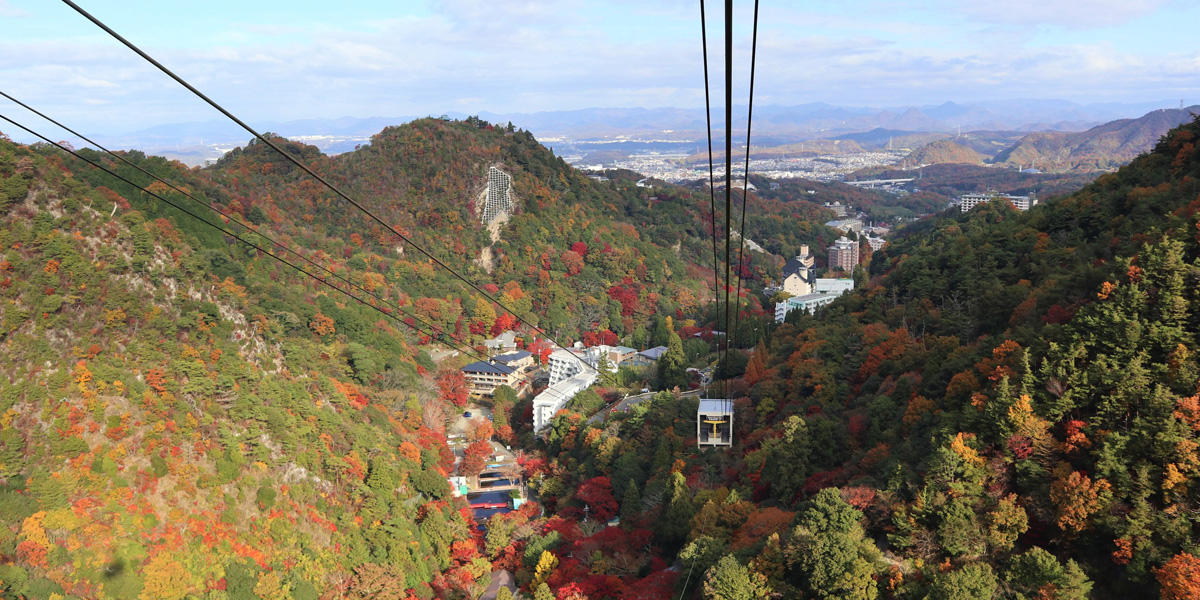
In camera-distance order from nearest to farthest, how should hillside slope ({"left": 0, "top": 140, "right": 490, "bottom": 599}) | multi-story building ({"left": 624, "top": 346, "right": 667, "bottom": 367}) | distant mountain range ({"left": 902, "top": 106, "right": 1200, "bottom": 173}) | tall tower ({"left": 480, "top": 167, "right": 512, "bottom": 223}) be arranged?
hillside slope ({"left": 0, "top": 140, "right": 490, "bottom": 599})
multi-story building ({"left": 624, "top": 346, "right": 667, "bottom": 367})
tall tower ({"left": 480, "top": 167, "right": 512, "bottom": 223})
distant mountain range ({"left": 902, "top": 106, "right": 1200, "bottom": 173})

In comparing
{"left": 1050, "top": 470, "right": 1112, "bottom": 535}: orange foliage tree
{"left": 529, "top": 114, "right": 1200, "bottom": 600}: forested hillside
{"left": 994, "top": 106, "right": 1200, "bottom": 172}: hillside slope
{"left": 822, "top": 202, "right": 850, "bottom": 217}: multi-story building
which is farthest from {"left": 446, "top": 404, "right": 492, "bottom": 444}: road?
{"left": 994, "top": 106, "right": 1200, "bottom": 172}: hillside slope

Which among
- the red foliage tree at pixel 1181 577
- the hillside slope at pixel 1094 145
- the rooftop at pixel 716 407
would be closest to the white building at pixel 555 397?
the rooftop at pixel 716 407

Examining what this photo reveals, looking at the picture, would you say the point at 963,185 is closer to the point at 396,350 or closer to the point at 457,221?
the point at 457,221

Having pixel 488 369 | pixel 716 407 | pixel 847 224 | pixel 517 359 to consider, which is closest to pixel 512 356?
pixel 517 359

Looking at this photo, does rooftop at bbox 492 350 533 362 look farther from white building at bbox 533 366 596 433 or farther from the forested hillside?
the forested hillside

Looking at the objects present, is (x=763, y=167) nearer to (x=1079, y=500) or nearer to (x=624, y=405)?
(x=624, y=405)

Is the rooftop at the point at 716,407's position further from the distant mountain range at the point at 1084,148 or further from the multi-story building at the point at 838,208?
the distant mountain range at the point at 1084,148
